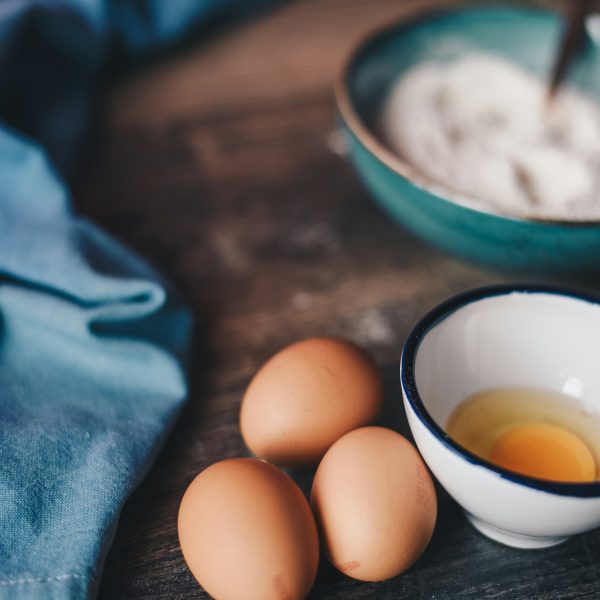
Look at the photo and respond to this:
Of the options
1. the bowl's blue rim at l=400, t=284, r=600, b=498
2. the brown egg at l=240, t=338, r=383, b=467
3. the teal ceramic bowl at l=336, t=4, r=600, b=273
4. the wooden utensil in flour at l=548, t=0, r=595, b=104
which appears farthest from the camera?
the wooden utensil in flour at l=548, t=0, r=595, b=104

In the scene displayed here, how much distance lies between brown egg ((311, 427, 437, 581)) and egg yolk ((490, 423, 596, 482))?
75mm

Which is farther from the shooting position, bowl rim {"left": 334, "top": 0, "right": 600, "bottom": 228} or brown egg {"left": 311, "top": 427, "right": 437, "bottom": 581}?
bowl rim {"left": 334, "top": 0, "right": 600, "bottom": 228}

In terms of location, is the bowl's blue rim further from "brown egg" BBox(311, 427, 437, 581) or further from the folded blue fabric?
the folded blue fabric

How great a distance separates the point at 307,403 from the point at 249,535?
4.7 inches

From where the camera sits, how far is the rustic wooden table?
490 mm

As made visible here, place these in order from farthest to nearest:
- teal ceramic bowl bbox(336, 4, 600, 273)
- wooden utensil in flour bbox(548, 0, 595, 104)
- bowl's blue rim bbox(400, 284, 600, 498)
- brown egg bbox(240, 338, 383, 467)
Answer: wooden utensil in flour bbox(548, 0, 595, 104) → teal ceramic bowl bbox(336, 4, 600, 273) → brown egg bbox(240, 338, 383, 467) → bowl's blue rim bbox(400, 284, 600, 498)

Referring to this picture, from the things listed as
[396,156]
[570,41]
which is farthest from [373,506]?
[570,41]

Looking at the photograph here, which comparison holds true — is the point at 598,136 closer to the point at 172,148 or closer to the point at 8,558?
the point at 172,148

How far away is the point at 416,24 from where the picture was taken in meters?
0.90

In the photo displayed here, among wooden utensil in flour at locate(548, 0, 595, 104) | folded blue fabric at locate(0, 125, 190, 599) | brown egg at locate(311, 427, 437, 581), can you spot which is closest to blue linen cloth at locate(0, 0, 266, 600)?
folded blue fabric at locate(0, 125, 190, 599)

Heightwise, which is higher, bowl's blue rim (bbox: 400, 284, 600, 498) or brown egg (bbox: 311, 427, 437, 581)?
bowl's blue rim (bbox: 400, 284, 600, 498)

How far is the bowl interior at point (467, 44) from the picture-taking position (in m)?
0.86

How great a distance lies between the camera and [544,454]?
0.51m

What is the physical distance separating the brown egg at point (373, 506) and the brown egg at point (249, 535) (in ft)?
0.06
